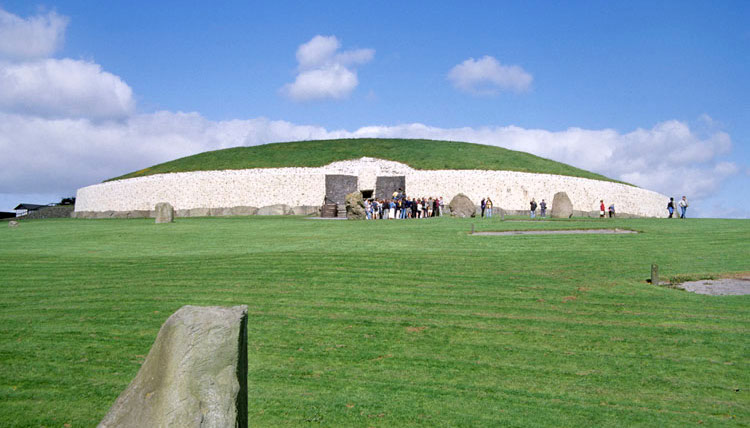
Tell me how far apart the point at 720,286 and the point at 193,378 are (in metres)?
13.9

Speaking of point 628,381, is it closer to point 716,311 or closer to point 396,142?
point 716,311

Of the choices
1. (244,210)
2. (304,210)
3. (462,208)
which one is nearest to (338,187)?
(304,210)

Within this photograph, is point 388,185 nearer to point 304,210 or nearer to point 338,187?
point 338,187

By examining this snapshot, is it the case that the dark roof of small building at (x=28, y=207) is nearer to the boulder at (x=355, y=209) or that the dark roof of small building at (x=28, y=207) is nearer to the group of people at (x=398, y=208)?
the group of people at (x=398, y=208)

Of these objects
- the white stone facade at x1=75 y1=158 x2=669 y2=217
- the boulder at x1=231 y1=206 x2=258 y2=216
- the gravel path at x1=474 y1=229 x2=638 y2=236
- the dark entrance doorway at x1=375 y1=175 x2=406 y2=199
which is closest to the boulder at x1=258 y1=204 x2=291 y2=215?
the boulder at x1=231 y1=206 x2=258 y2=216

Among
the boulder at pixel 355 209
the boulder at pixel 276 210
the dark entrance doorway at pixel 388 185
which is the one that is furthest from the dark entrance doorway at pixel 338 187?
the boulder at pixel 355 209

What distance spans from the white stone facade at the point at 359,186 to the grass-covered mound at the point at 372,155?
209 cm

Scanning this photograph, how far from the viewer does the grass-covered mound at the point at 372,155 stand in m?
56.2

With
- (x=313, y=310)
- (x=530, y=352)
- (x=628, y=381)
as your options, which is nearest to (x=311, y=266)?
(x=313, y=310)

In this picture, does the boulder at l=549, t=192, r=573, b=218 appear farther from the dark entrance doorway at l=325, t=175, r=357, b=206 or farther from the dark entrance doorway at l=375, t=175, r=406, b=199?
the dark entrance doorway at l=325, t=175, r=357, b=206

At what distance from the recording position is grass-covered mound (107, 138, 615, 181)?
56.2m

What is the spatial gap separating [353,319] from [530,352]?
3.35 meters

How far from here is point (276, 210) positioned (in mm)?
48906

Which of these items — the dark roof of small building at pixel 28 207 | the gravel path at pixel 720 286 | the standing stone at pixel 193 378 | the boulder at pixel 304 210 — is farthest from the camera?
the dark roof of small building at pixel 28 207
